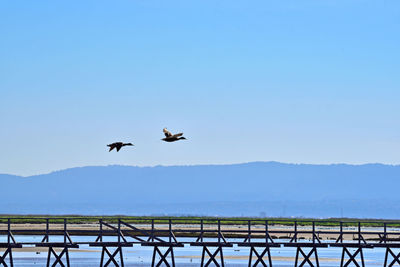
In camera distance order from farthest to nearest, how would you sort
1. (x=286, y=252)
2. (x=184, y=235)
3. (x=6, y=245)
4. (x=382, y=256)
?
1. (x=184, y=235)
2. (x=286, y=252)
3. (x=382, y=256)
4. (x=6, y=245)

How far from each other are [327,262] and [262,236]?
79.3 ft

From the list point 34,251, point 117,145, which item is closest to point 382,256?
point 34,251

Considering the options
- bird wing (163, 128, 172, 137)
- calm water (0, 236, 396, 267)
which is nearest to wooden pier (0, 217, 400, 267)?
calm water (0, 236, 396, 267)

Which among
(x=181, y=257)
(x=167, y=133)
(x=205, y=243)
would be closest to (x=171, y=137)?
(x=167, y=133)

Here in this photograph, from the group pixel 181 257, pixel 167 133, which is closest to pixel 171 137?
pixel 167 133

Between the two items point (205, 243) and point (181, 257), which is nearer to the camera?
point (205, 243)

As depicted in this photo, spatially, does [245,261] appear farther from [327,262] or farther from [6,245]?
[6,245]

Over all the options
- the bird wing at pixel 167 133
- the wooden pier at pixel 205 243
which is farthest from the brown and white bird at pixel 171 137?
the wooden pier at pixel 205 243

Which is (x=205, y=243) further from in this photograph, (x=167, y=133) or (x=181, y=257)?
(x=181, y=257)

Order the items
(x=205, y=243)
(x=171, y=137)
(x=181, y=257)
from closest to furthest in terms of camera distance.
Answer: (x=171, y=137)
(x=205, y=243)
(x=181, y=257)

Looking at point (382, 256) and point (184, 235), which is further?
point (184, 235)

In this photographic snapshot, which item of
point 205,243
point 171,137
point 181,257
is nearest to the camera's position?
point 171,137

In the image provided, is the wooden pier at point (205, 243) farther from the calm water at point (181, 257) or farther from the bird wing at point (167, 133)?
the bird wing at point (167, 133)

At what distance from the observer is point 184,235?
325 feet
